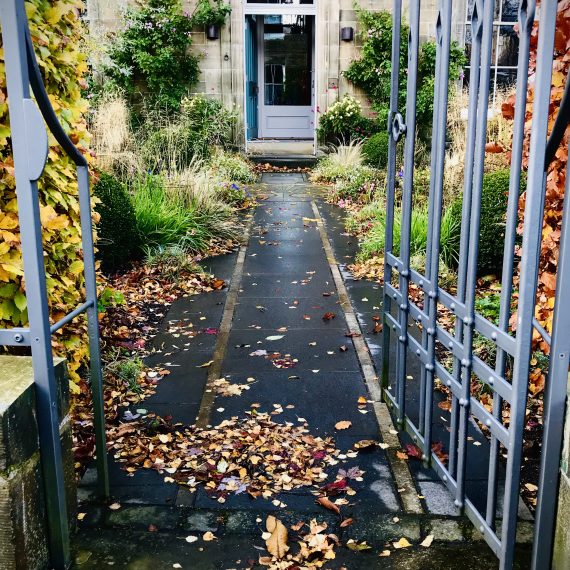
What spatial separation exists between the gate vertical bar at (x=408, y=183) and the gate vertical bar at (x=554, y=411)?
131 centimetres

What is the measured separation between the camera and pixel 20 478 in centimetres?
201

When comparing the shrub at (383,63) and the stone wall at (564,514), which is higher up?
the shrub at (383,63)

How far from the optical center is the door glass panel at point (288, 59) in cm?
1452

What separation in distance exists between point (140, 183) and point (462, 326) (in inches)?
229

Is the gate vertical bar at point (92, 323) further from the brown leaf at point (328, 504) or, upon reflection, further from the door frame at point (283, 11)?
the door frame at point (283, 11)

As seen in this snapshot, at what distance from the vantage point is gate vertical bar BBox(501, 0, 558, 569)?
1777 mm

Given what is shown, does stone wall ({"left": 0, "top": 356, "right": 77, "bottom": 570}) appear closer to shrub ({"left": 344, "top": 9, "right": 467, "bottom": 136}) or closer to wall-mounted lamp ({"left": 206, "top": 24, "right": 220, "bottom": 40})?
shrub ({"left": 344, "top": 9, "right": 467, "bottom": 136})

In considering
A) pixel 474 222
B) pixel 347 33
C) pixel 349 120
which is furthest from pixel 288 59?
pixel 474 222

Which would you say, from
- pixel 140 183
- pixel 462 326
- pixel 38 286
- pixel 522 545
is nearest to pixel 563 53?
pixel 462 326

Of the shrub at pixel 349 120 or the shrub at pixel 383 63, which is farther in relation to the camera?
the shrub at pixel 349 120

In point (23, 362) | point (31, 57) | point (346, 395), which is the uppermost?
point (31, 57)

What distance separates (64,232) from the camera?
127 inches

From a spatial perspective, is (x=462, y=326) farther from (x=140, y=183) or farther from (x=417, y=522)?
(x=140, y=183)

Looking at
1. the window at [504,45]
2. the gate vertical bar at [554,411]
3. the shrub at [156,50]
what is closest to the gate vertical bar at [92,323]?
the gate vertical bar at [554,411]
